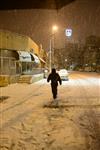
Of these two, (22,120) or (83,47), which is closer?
(22,120)

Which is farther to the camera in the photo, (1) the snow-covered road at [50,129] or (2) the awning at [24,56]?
(2) the awning at [24,56]

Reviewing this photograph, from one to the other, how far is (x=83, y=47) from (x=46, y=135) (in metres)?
99.0

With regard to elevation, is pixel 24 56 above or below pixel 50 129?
above

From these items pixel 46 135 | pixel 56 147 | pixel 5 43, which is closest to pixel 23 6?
pixel 56 147

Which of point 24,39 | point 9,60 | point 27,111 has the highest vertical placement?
point 24,39

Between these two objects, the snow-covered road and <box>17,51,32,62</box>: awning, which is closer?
the snow-covered road

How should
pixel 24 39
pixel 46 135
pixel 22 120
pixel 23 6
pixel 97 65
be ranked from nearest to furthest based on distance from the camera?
pixel 23 6
pixel 46 135
pixel 22 120
pixel 24 39
pixel 97 65

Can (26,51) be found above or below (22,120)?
above

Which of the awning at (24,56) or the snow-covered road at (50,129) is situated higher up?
the awning at (24,56)

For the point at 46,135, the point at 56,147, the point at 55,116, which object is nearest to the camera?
the point at 56,147

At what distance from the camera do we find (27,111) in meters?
12.3

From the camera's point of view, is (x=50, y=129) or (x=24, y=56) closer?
(x=50, y=129)

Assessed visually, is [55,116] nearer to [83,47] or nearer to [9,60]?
[9,60]

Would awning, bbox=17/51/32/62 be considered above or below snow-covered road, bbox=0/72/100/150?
above
